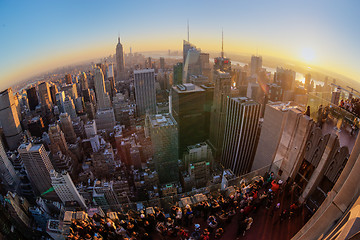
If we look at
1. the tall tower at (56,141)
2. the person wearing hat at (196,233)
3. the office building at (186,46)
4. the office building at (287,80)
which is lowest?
the tall tower at (56,141)

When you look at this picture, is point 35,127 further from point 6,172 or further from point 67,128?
point 6,172

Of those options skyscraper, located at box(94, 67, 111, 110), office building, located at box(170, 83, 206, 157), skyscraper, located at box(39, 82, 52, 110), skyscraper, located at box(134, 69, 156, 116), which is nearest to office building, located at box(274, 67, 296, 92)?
office building, located at box(170, 83, 206, 157)

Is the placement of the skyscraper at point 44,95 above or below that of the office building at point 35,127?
above

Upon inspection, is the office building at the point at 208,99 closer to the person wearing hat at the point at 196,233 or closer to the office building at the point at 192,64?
the office building at the point at 192,64

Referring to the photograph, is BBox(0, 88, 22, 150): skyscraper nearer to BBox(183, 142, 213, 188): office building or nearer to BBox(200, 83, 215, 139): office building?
BBox(183, 142, 213, 188): office building

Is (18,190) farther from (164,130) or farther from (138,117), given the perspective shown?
(138,117)

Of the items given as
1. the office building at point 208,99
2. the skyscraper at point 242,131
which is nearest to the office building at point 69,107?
the office building at point 208,99

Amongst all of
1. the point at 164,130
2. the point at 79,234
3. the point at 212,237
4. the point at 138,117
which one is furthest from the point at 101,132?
the point at 212,237
